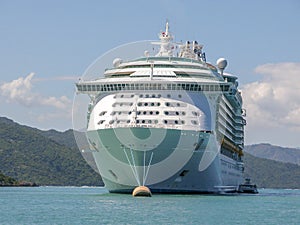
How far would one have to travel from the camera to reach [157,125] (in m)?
55.9

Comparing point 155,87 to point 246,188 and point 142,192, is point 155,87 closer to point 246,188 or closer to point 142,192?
point 142,192

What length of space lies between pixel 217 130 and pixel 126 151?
1159 centimetres

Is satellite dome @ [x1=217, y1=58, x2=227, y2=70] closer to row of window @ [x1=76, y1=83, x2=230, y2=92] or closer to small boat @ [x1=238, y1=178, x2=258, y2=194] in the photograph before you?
row of window @ [x1=76, y1=83, x2=230, y2=92]

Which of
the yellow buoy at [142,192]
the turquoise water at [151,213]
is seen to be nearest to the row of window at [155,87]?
the yellow buoy at [142,192]

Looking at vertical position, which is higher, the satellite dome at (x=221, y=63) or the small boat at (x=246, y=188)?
the satellite dome at (x=221, y=63)

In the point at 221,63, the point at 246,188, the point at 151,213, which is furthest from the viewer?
the point at 246,188

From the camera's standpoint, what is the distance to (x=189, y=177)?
58.2 metres

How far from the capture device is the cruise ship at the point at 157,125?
55625 mm

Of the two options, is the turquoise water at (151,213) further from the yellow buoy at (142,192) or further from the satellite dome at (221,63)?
the satellite dome at (221,63)

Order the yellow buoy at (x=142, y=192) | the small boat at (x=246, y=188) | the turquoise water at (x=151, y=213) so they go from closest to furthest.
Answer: the turquoise water at (x=151, y=213) < the yellow buoy at (x=142, y=192) < the small boat at (x=246, y=188)

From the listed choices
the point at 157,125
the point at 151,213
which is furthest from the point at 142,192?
the point at 151,213

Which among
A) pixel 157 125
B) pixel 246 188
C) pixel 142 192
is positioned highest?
pixel 157 125

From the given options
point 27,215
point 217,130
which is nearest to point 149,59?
point 217,130

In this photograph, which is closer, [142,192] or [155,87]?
[142,192]
